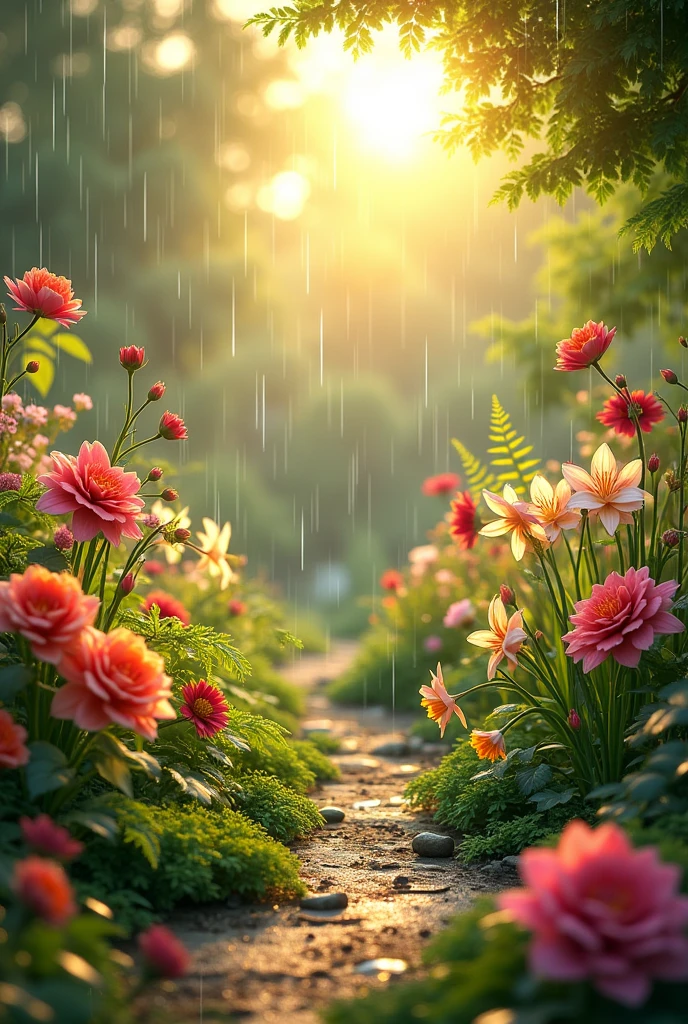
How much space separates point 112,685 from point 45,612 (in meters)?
0.22

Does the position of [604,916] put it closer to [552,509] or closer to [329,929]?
[329,929]

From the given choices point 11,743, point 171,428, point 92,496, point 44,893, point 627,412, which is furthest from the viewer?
point 627,412

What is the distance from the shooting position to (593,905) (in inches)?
51.5

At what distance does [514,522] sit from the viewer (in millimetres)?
2770

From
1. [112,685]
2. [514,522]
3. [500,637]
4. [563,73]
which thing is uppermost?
[563,73]

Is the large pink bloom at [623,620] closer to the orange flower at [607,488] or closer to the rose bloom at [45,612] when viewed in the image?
the orange flower at [607,488]

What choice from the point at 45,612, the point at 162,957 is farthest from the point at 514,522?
the point at 162,957

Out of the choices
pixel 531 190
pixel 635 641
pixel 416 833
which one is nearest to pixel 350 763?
pixel 416 833

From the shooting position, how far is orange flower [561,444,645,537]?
260 cm

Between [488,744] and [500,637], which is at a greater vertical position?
[500,637]

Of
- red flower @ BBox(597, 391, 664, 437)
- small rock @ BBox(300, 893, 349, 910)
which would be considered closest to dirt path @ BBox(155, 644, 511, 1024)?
small rock @ BBox(300, 893, 349, 910)

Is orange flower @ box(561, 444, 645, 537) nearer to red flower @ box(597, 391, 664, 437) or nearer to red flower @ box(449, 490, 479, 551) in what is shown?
red flower @ box(597, 391, 664, 437)

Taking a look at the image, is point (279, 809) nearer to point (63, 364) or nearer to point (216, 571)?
point (216, 571)

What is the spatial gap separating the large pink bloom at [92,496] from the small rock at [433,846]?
1.41 m
